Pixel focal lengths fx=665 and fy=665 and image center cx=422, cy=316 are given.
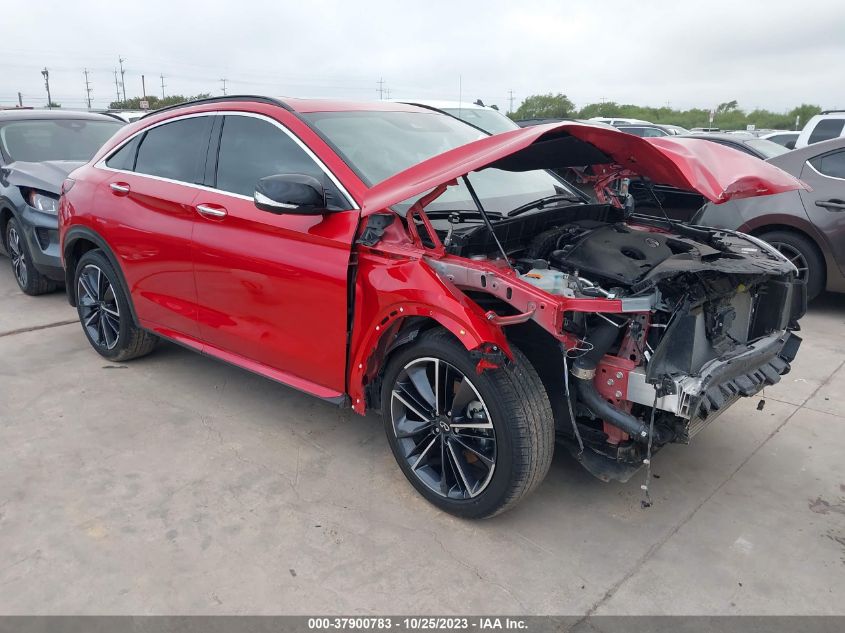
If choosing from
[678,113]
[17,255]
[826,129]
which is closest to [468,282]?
[17,255]

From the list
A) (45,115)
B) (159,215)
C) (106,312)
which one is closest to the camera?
(159,215)

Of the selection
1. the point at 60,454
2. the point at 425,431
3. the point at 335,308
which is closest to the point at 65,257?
the point at 60,454

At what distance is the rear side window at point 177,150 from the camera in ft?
12.7

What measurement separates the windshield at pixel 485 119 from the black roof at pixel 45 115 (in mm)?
4162

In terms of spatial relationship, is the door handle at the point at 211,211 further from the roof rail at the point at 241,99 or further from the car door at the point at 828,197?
the car door at the point at 828,197

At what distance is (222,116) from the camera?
3.79 meters

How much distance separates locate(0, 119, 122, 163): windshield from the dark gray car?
6379 mm

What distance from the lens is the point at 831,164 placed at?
5848mm

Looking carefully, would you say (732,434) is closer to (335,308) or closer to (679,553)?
(679,553)

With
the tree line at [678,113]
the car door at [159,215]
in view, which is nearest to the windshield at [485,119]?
the car door at [159,215]

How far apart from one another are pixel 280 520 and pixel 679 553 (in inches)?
69.0

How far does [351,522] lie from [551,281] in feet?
4.61

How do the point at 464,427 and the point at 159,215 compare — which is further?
the point at 159,215

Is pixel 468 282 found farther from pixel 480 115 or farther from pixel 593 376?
pixel 480 115
